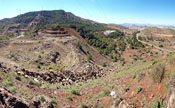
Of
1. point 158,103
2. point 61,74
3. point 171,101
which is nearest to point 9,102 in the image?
point 158,103

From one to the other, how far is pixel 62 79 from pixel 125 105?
32.3 ft

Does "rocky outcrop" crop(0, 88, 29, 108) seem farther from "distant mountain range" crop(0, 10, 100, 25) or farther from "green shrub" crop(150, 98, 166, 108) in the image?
"distant mountain range" crop(0, 10, 100, 25)

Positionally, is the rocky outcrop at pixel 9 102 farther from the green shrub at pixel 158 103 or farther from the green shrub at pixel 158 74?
the green shrub at pixel 158 74

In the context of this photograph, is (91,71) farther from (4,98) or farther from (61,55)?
(4,98)

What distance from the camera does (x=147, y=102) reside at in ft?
21.2

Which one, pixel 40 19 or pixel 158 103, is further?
pixel 40 19

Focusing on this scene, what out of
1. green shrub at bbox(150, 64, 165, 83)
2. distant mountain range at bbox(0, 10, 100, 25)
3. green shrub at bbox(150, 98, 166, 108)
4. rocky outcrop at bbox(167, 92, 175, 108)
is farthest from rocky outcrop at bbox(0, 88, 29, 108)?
distant mountain range at bbox(0, 10, 100, 25)

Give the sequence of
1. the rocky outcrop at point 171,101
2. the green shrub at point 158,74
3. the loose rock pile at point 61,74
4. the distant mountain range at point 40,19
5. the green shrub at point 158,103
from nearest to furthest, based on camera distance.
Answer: the rocky outcrop at point 171,101, the green shrub at point 158,103, the green shrub at point 158,74, the loose rock pile at point 61,74, the distant mountain range at point 40,19

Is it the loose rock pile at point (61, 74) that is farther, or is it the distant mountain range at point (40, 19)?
the distant mountain range at point (40, 19)

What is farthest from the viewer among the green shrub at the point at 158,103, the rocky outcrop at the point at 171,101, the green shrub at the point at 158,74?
the green shrub at the point at 158,74

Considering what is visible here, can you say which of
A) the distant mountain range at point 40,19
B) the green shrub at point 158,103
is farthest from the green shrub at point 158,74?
the distant mountain range at point 40,19

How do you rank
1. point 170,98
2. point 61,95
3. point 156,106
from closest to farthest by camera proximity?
point 170,98 < point 156,106 < point 61,95

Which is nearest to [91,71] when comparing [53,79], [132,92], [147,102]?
[53,79]

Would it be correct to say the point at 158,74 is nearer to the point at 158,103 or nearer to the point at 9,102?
the point at 158,103
